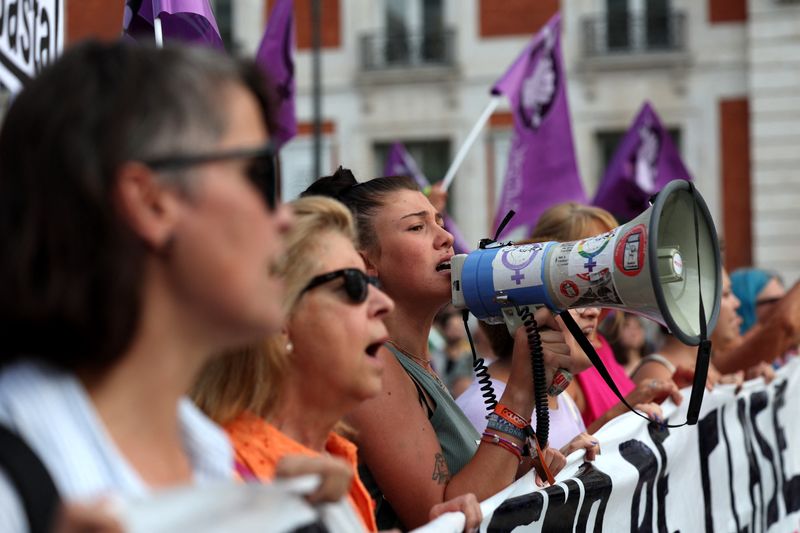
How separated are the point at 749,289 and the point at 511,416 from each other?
4.59 meters

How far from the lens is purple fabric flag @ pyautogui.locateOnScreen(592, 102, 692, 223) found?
29.2 ft

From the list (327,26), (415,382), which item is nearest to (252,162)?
(415,382)

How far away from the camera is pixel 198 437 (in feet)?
5.29

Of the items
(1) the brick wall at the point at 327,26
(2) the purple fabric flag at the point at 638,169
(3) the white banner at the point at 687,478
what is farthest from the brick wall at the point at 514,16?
(3) the white banner at the point at 687,478

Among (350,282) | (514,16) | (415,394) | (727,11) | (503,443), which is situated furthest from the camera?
(514,16)

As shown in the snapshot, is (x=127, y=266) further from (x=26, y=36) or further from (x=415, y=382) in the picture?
(x=26, y=36)

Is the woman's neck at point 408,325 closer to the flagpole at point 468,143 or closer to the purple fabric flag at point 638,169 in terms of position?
the flagpole at point 468,143

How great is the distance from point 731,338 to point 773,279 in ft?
6.19

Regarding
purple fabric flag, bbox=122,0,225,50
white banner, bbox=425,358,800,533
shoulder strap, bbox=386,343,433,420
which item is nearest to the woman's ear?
white banner, bbox=425,358,800,533

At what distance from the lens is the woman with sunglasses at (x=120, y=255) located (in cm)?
142

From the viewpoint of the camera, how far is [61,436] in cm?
140

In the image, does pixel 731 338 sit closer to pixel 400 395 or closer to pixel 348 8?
pixel 400 395

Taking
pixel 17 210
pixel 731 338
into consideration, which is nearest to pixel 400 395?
pixel 17 210

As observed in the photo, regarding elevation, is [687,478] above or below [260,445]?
below
